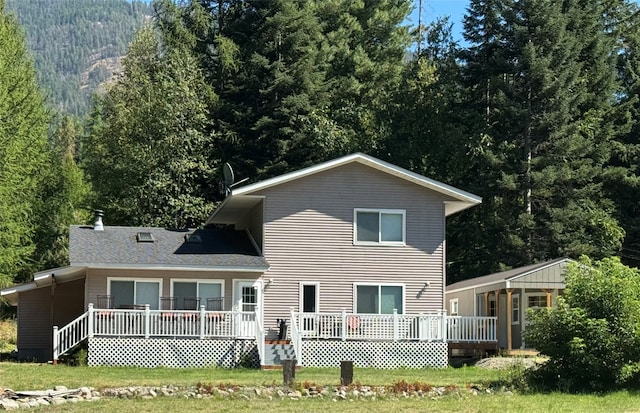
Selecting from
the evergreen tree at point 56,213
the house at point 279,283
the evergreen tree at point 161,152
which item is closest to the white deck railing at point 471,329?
the house at point 279,283

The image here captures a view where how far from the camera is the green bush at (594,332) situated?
21219 millimetres

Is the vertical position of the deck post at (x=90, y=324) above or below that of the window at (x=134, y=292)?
below

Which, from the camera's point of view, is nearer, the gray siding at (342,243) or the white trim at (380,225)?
the gray siding at (342,243)

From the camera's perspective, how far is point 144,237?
1204 inches

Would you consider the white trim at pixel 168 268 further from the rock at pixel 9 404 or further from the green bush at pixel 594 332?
the rock at pixel 9 404

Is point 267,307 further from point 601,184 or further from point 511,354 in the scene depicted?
point 601,184

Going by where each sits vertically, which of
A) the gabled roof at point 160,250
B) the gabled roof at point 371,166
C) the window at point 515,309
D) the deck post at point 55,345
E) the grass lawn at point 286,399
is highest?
the gabled roof at point 371,166

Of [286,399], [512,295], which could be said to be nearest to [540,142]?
[512,295]

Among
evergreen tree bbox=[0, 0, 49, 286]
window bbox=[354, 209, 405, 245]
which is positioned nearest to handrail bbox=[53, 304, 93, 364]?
window bbox=[354, 209, 405, 245]

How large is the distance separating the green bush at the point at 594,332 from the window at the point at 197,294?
10.8 meters

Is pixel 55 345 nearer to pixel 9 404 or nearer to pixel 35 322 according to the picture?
pixel 35 322

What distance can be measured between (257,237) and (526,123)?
16.8m

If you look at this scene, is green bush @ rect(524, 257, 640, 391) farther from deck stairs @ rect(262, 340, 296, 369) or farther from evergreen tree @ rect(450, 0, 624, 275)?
evergreen tree @ rect(450, 0, 624, 275)

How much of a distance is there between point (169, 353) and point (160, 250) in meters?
3.71
